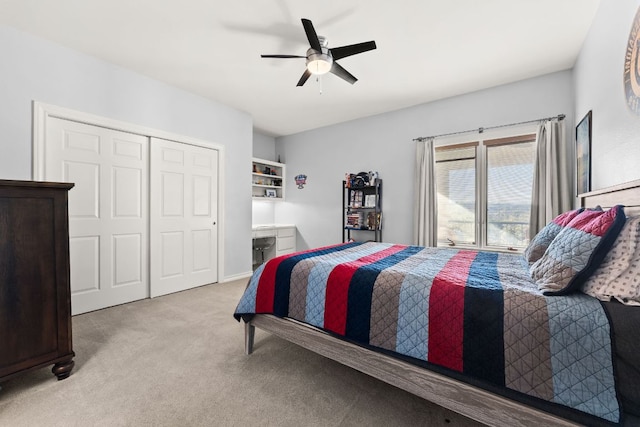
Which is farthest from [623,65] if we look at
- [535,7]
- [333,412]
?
[333,412]

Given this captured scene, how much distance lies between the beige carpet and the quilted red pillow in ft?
2.72

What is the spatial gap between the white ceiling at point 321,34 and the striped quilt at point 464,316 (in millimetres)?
1914

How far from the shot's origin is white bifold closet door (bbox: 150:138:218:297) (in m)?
3.34

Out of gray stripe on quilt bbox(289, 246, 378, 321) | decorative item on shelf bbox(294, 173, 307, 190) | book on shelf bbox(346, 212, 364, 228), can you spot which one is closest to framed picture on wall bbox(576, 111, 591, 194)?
gray stripe on quilt bbox(289, 246, 378, 321)

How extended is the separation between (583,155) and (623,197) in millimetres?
1308

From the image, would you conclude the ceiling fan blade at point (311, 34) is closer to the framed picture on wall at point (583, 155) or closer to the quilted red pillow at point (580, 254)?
the quilted red pillow at point (580, 254)

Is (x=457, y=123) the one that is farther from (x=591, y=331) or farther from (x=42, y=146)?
(x=42, y=146)

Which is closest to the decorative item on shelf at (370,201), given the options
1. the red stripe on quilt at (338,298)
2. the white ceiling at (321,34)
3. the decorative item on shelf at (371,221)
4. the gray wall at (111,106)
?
the decorative item on shelf at (371,221)

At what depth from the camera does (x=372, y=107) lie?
4.11 metres

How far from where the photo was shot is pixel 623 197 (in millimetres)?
1540

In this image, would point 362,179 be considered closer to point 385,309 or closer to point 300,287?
point 300,287

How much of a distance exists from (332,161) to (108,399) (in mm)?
4154

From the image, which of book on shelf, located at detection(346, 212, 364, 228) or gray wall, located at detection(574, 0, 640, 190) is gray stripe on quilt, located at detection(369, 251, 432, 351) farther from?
book on shelf, located at detection(346, 212, 364, 228)

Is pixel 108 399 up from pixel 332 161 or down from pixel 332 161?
down
